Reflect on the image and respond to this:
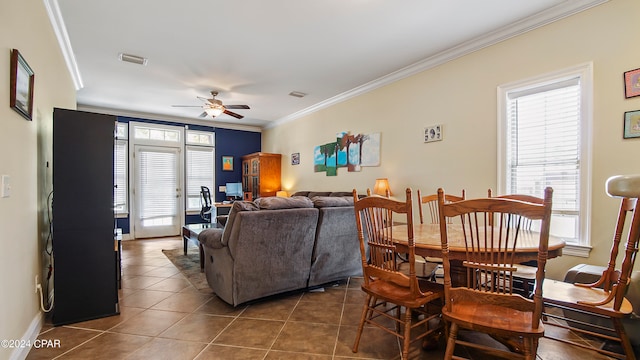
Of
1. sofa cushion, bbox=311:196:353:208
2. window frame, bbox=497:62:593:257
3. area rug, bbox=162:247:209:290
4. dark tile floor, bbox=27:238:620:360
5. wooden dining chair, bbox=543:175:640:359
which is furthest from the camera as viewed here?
area rug, bbox=162:247:209:290

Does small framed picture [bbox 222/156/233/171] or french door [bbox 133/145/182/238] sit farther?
small framed picture [bbox 222/156/233/171]

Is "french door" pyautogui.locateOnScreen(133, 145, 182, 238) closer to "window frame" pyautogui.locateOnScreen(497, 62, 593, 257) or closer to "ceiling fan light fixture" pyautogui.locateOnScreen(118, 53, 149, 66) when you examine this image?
"ceiling fan light fixture" pyautogui.locateOnScreen(118, 53, 149, 66)

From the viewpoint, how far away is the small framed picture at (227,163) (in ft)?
24.6

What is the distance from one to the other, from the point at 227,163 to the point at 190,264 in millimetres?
3790

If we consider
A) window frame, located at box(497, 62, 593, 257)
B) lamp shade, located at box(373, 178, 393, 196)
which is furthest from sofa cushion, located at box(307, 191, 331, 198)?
window frame, located at box(497, 62, 593, 257)

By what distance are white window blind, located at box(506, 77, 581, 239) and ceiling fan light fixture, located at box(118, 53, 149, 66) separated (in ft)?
14.2

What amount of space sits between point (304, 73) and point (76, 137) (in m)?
2.82

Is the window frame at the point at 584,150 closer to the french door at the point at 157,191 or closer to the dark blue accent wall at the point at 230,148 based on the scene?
the dark blue accent wall at the point at 230,148

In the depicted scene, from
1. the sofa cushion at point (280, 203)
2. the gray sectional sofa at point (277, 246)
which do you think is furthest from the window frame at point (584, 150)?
the sofa cushion at point (280, 203)

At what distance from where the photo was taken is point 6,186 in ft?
5.45

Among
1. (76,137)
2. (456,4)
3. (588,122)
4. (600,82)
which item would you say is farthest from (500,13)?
(76,137)

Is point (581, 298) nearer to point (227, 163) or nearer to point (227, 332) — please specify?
point (227, 332)

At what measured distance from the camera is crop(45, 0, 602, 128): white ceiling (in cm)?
267

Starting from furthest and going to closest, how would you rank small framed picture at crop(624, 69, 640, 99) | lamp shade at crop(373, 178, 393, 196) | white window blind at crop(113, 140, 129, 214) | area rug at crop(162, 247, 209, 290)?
white window blind at crop(113, 140, 129, 214) < lamp shade at crop(373, 178, 393, 196) < area rug at crop(162, 247, 209, 290) < small framed picture at crop(624, 69, 640, 99)
